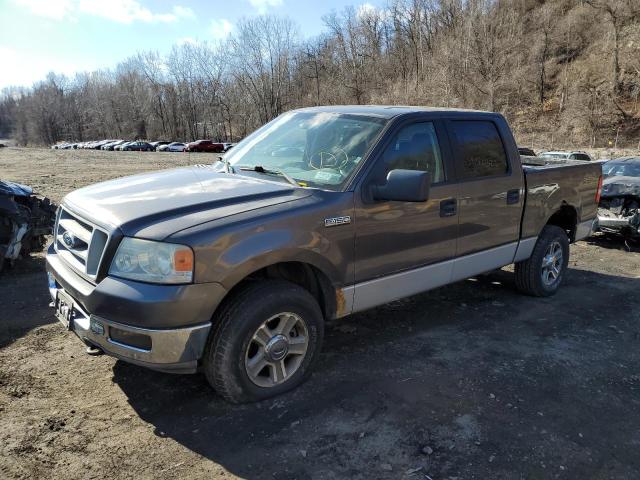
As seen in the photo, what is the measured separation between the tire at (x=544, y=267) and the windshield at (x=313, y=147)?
2.71 metres

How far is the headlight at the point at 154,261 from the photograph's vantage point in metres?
2.84

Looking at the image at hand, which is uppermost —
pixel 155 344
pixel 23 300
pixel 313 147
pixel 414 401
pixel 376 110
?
pixel 376 110

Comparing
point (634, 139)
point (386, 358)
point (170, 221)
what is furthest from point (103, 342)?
point (634, 139)

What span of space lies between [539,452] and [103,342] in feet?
8.79

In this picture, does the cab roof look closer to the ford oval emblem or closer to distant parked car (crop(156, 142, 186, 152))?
the ford oval emblem

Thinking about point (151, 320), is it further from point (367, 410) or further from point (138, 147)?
point (138, 147)

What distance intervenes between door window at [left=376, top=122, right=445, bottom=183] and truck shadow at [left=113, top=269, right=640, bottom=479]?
1.50 metres

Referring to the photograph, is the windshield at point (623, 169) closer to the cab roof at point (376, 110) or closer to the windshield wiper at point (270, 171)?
the cab roof at point (376, 110)

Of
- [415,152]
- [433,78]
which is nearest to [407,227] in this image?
[415,152]

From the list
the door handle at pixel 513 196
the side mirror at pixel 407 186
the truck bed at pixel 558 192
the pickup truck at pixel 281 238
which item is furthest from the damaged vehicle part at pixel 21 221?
the truck bed at pixel 558 192

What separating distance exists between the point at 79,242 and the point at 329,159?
6.12 feet

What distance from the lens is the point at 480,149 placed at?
464 cm

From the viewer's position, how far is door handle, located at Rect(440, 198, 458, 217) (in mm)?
4180

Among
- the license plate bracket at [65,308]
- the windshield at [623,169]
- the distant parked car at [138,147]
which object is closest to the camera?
the license plate bracket at [65,308]
